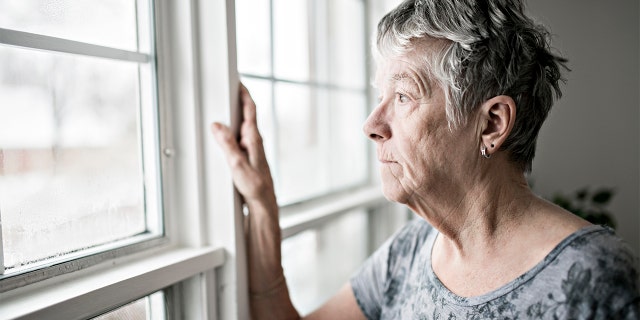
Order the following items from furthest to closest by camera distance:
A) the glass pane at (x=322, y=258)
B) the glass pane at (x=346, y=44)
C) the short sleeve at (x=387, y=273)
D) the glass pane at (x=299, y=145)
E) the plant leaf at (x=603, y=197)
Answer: the plant leaf at (x=603, y=197), the glass pane at (x=346, y=44), the glass pane at (x=322, y=258), the glass pane at (x=299, y=145), the short sleeve at (x=387, y=273)

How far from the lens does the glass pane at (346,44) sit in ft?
6.46

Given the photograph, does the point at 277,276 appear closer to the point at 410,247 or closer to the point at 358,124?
the point at 410,247

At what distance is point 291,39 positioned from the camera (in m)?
1.66

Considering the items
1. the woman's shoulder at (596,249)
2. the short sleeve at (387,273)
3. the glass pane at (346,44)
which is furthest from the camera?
the glass pane at (346,44)

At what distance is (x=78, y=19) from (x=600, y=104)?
2.83m

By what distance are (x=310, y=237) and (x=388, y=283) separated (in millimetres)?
568

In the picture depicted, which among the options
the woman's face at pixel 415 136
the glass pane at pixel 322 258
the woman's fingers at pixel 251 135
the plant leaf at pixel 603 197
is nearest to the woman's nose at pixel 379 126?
the woman's face at pixel 415 136

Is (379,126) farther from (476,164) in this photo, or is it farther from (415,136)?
(476,164)

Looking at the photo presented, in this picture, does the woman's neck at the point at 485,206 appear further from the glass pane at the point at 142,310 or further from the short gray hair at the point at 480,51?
the glass pane at the point at 142,310

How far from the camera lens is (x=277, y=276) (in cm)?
122

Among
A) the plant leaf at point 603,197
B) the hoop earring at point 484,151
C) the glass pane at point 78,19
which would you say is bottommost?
the plant leaf at point 603,197

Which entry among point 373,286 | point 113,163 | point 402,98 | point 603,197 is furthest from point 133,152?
point 603,197

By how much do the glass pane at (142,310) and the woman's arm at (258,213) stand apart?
233 mm

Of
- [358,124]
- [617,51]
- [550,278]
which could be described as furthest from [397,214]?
[617,51]
